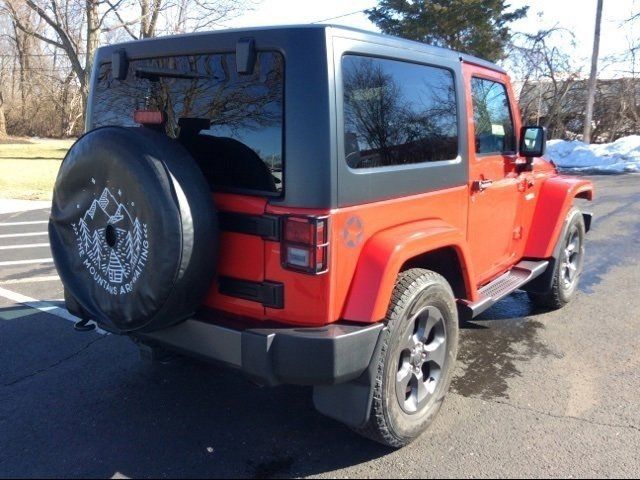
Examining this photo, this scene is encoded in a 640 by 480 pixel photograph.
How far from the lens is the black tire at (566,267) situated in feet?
15.7

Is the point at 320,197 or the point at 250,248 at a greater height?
the point at 320,197

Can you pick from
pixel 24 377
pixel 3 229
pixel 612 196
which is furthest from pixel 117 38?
pixel 24 377

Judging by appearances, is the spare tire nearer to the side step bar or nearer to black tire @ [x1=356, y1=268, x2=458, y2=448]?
black tire @ [x1=356, y1=268, x2=458, y2=448]

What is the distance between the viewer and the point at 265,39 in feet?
8.34

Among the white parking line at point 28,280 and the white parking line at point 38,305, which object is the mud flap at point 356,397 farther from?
the white parking line at point 28,280

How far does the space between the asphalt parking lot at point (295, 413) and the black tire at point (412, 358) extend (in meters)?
0.16

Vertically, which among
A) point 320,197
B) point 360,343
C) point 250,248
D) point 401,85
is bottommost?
point 360,343

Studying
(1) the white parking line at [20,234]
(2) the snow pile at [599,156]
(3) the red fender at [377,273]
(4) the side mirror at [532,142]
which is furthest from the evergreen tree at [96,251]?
(2) the snow pile at [599,156]

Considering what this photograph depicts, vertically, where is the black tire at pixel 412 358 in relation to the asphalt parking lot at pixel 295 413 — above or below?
above

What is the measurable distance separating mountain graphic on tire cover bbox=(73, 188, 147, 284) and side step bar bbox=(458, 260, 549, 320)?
1.94 metres

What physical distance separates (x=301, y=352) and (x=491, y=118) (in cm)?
239

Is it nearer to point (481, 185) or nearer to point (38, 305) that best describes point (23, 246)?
point (38, 305)

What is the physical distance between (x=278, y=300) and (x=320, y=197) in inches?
20.5

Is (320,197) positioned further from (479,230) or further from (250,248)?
(479,230)
